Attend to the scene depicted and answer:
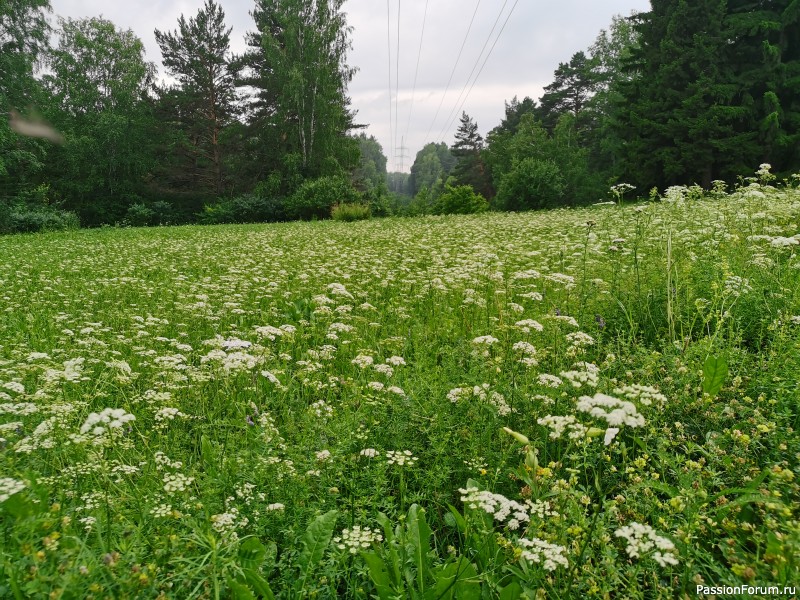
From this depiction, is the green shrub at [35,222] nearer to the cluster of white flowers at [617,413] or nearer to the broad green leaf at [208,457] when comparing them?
the broad green leaf at [208,457]

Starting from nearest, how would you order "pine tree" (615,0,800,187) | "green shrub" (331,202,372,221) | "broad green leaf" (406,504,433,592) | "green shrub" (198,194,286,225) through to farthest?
"broad green leaf" (406,504,433,592) < "pine tree" (615,0,800,187) < "green shrub" (331,202,372,221) < "green shrub" (198,194,286,225)

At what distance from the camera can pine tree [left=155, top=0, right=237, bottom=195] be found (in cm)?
3897

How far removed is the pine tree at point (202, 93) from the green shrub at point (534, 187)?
88.8 feet

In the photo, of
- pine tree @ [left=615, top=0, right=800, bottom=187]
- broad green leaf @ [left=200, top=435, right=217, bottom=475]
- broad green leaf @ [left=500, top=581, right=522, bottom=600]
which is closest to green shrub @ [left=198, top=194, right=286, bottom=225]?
pine tree @ [left=615, top=0, right=800, bottom=187]

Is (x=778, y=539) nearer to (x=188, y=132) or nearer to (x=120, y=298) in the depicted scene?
(x=120, y=298)

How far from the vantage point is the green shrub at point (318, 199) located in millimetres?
28953

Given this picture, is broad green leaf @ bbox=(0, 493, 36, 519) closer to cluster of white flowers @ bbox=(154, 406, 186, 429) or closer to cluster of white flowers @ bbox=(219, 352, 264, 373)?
cluster of white flowers @ bbox=(154, 406, 186, 429)

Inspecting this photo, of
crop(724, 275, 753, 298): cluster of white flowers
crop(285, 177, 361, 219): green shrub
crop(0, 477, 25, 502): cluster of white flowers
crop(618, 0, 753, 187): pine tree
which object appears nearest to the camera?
crop(0, 477, 25, 502): cluster of white flowers

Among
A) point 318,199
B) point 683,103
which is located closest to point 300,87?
point 318,199

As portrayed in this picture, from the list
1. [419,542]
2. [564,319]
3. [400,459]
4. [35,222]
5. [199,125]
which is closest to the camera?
[419,542]

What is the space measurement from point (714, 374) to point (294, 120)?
3947 cm

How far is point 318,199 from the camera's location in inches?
1139

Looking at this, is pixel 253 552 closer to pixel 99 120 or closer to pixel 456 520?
pixel 456 520

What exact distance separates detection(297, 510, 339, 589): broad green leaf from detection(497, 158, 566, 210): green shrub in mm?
29582
